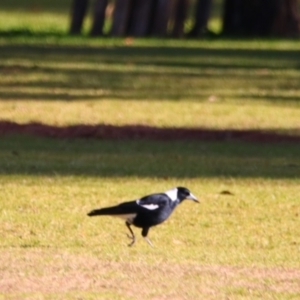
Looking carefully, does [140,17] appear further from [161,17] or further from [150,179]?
[150,179]

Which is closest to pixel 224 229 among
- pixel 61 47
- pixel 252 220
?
pixel 252 220

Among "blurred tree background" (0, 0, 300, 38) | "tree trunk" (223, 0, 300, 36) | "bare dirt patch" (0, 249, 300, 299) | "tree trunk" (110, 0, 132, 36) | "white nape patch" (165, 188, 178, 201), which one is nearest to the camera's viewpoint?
"bare dirt patch" (0, 249, 300, 299)

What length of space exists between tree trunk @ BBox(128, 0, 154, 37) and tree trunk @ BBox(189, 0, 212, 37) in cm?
203

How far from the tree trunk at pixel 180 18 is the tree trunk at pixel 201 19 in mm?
767

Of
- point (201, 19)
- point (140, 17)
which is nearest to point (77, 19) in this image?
point (140, 17)

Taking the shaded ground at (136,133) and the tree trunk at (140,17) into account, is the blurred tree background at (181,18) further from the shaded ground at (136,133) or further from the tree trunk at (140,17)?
the shaded ground at (136,133)

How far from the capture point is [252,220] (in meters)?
11.4

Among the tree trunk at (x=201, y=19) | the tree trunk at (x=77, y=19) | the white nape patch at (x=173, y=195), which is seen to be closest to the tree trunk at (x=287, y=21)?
the tree trunk at (x=201, y=19)

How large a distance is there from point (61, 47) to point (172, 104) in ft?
35.3

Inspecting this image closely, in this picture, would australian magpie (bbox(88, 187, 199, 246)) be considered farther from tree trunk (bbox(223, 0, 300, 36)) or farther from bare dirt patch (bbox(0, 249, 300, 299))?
tree trunk (bbox(223, 0, 300, 36))

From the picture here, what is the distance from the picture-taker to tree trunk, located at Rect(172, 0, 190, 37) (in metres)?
34.9

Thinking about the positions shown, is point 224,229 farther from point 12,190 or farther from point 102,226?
point 12,190

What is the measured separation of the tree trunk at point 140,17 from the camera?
111 ft

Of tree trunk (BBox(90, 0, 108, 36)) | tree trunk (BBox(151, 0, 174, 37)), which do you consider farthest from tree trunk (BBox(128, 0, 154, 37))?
tree trunk (BBox(90, 0, 108, 36))
